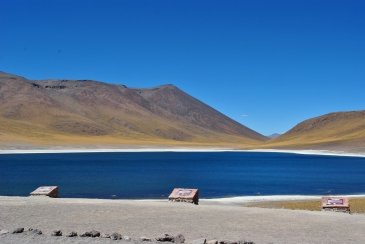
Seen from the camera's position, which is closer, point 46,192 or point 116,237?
point 116,237

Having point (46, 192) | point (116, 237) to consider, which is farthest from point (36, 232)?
point (46, 192)

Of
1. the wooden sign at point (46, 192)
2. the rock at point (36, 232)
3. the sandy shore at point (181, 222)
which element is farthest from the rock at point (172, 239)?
the wooden sign at point (46, 192)

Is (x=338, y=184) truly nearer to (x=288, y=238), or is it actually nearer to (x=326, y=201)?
(x=326, y=201)

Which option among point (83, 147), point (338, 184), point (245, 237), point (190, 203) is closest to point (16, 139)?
point (83, 147)

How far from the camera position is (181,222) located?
20.0 metres

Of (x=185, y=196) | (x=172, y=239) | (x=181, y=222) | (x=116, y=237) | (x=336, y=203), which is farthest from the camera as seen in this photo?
(x=185, y=196)

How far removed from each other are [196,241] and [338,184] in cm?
3937

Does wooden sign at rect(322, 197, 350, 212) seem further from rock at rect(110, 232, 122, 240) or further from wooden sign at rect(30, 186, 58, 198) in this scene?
wooden sign at rect(30, 186, 58, 198)

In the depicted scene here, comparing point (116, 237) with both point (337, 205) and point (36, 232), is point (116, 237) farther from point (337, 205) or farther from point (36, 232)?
Result: point (337, 205)

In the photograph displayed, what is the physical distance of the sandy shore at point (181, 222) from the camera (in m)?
17.3

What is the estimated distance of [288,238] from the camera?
56.0 feet

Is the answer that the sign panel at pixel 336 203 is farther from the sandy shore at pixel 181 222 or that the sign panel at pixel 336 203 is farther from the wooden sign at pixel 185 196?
the wooden sign at pixel 185 196

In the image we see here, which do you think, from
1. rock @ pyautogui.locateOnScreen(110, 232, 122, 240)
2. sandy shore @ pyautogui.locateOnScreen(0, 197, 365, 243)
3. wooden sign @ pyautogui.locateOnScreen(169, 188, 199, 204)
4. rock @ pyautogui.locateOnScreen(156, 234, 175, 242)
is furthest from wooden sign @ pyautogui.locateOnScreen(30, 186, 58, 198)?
rock @ pyautogui.locateOnScreen(156, 234, 175, 242)

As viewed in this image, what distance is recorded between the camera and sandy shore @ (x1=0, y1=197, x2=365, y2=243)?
682 inches
